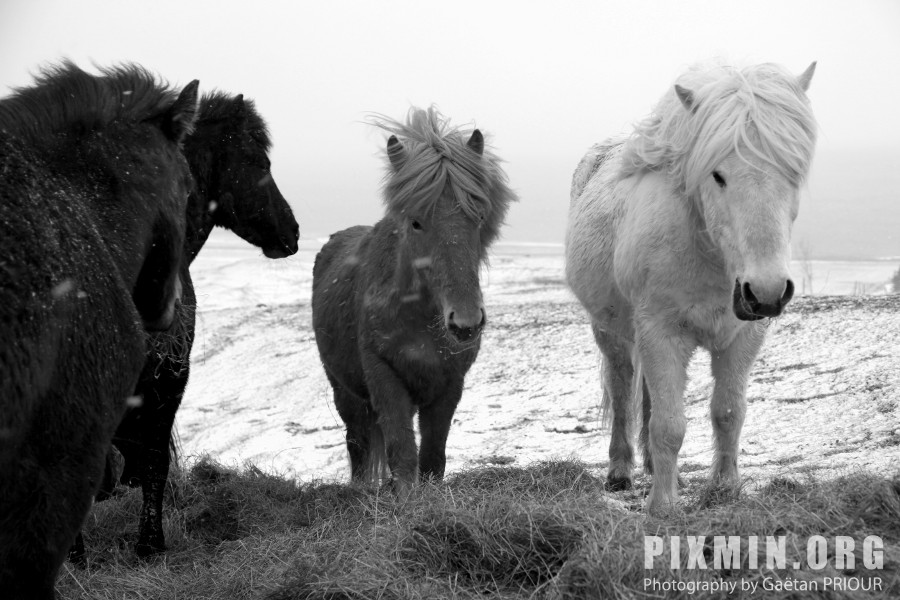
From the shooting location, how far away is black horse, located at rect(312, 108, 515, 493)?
4219 millimetres

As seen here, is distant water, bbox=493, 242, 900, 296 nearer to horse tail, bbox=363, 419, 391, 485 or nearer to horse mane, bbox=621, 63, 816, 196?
horse tail, bbox=363, 419, 391, 485

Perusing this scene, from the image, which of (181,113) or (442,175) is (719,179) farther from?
(181,113)

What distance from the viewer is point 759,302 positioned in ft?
11.3

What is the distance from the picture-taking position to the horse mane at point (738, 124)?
3629 millimetres

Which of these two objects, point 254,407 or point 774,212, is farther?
point 254,407

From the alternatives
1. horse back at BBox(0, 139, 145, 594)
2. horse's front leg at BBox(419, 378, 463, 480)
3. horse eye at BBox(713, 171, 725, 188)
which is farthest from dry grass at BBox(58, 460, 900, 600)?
horse eye at BBox(713, 171, 725, 188)

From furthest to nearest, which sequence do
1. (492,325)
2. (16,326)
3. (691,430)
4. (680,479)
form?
(492,325)
(691,430)
(680,479)
(16,326)

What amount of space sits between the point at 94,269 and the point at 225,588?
4.90ft

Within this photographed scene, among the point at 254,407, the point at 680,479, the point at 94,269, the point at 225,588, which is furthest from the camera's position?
the point at 254,407

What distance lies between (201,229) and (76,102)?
2029 mm

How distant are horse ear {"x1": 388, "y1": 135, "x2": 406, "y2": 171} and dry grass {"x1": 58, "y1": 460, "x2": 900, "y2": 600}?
1712 millimetres

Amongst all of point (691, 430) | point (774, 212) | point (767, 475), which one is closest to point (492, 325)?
point (691, 430)

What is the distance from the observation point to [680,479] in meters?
4.79

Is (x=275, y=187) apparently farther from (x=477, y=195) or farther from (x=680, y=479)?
(x=680, y=479)
